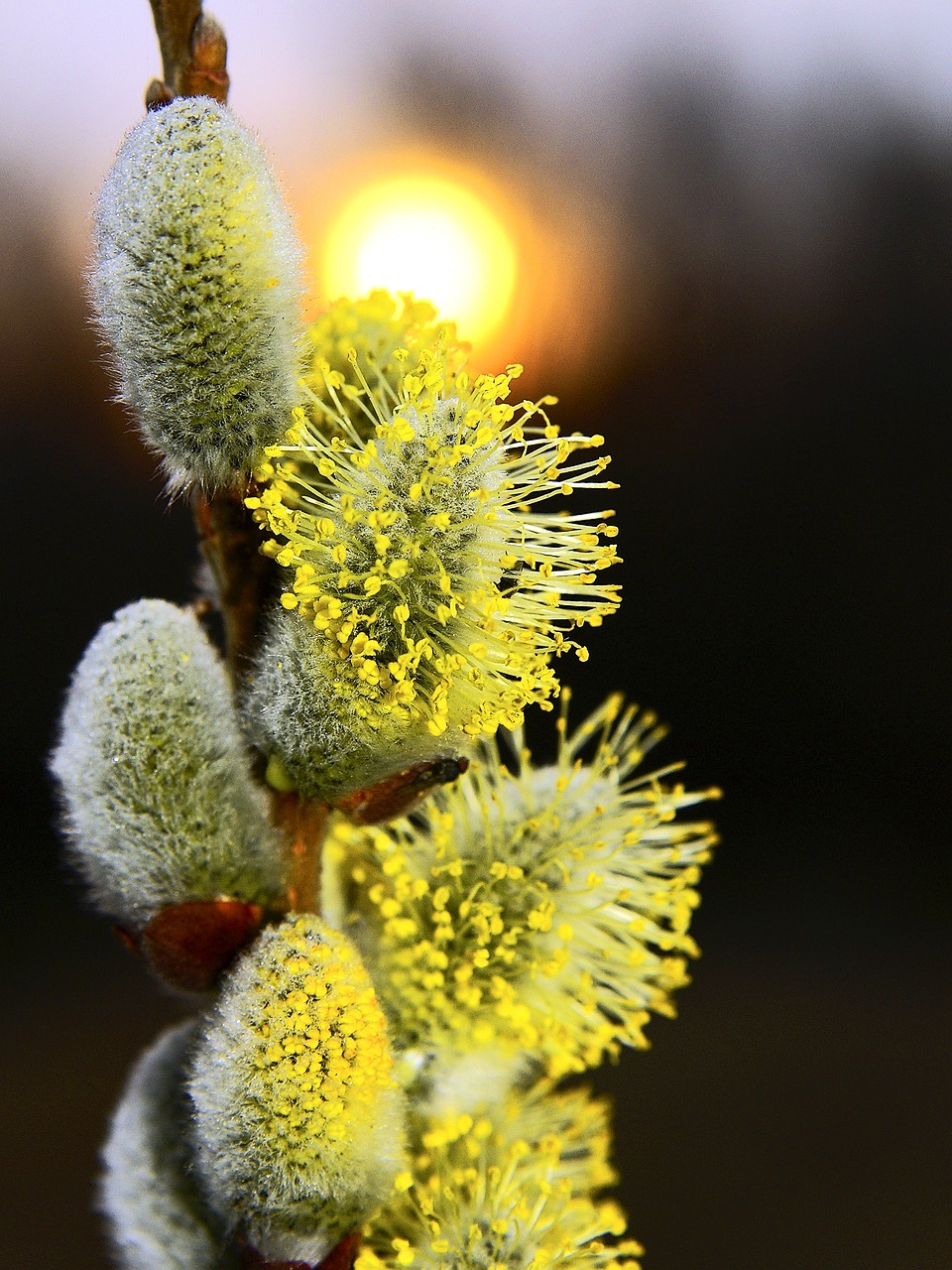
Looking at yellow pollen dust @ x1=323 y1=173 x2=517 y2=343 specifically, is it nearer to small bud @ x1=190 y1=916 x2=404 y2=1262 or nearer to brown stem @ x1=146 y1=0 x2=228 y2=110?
brown stem @ x1=146 y1=0 x2=228 y2=110

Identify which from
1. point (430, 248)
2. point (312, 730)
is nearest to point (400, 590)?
point (312, 730)

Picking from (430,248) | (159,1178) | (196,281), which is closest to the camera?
(196,281)

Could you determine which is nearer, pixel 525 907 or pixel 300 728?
pixel 300 728

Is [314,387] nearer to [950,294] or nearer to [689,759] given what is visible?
[689,759]

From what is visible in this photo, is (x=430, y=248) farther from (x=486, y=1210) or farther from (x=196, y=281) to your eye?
(x=486, y=1210)

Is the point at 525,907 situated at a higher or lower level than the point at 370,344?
lower

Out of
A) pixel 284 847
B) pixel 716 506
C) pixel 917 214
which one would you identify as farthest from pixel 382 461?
pixel 917 214

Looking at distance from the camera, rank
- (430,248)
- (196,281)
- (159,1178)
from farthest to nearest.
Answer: (430,248) → (159,1178) → (196,281)
